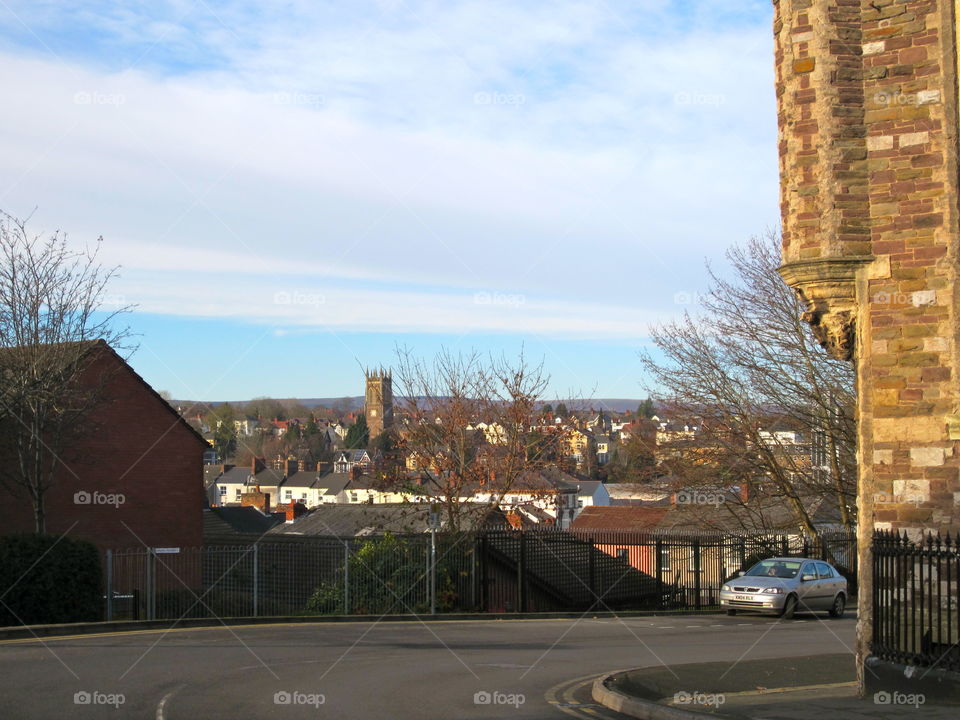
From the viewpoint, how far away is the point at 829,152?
12.5 m

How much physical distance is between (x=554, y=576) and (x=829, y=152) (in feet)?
55.2

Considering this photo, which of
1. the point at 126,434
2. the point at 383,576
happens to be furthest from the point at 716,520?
the point at 126,434

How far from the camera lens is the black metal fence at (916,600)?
11.0m

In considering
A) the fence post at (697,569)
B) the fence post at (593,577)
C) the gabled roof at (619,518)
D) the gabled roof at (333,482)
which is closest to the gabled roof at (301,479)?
the gabled roof at (333,482)

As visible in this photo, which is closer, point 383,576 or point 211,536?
point 383,576

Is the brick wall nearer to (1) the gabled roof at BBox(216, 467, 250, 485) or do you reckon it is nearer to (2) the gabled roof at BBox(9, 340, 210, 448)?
(2) the gabled roof at BBox(9, 340, 210, 448)

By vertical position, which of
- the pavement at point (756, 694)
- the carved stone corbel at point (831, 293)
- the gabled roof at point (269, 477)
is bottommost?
the gabled roof at point (269, 477)

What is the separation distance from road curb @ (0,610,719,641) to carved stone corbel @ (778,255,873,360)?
12744 millimetres

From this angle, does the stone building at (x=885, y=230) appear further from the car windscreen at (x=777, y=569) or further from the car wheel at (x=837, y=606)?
the car wheel at (x=837, y=606)

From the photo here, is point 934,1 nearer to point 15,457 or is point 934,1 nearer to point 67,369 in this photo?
point 67,369

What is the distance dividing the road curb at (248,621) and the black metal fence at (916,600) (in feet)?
42.0

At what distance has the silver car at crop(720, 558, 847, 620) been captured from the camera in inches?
1003

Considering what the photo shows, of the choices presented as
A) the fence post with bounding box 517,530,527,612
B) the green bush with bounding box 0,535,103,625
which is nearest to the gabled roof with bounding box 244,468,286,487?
the fence post with bounding box 517,530,527,612

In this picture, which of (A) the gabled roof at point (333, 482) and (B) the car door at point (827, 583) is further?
(A) the gabled roof at point (333, 482)
